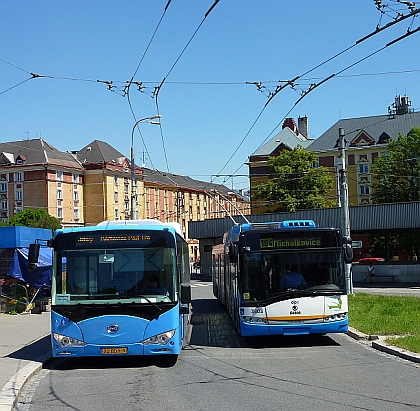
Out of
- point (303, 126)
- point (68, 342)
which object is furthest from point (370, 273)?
point (303, 126)

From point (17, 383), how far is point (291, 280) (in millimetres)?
6734

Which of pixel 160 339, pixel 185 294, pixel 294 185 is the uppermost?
pixel 294 185

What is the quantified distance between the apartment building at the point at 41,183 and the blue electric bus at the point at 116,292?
2753 inches

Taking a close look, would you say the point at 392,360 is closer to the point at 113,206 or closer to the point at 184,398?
the point at 184,398

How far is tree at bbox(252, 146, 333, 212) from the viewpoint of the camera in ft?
230

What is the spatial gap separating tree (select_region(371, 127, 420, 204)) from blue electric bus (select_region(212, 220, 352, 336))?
2155 inches

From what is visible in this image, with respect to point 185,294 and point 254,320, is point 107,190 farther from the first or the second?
point 185,294

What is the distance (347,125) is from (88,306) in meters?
87.4

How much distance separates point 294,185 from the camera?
236ft

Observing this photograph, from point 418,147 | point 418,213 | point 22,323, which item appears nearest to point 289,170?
point 418,147

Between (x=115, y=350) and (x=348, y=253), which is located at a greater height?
(x=348, y=253)

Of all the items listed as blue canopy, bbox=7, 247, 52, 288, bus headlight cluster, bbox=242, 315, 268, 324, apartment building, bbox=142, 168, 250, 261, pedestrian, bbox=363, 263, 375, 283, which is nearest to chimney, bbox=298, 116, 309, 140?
apartment building, bbox=142, 168, 250, 261

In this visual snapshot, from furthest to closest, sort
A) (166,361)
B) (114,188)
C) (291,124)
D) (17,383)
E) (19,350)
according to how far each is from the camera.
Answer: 1. (291,124)
2. (114,188)
3. (19,350)
4. (166,361)
5. (17,383)

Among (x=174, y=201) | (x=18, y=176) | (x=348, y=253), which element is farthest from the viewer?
(x=174, y=201)
